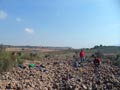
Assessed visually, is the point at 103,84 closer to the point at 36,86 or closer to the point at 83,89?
the point at 83,89

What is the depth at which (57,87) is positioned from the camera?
1584 cm

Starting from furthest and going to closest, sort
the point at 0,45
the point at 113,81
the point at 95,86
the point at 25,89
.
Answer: the point at 0,45, the point at 113,81, the point at 95,86, the point at 25,89

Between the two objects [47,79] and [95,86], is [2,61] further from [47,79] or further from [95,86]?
[95,86]

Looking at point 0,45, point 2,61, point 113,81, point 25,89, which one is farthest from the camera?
point 0,45

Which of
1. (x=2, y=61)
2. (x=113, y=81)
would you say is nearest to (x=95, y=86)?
(x=113, y=81)

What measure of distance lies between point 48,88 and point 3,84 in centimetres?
203

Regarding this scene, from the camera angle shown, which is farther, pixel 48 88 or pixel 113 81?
pixel 113 81

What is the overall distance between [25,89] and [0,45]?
34392mm

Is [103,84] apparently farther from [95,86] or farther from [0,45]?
[0,45]

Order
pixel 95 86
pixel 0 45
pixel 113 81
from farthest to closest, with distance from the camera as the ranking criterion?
1. pixel 0 45
2. pixel 113 81
3. pixel 95 86

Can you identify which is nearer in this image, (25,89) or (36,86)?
(25,89)

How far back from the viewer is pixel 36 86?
1523 cm

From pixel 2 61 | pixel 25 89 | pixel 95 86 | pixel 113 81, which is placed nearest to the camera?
pixel 25 89

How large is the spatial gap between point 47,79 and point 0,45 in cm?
2994
